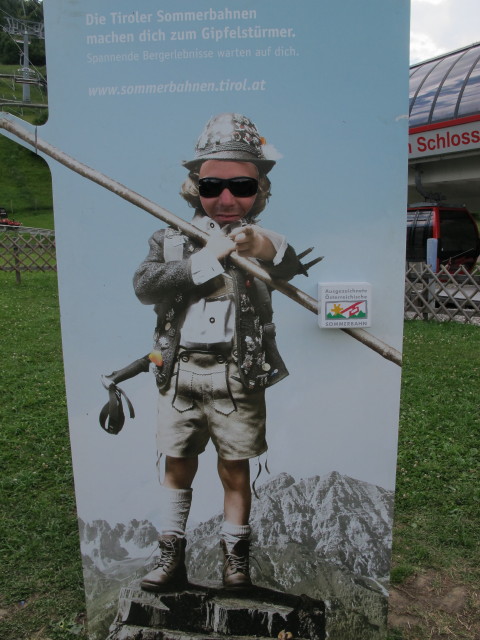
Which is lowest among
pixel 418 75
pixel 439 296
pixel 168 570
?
pixel 168 570

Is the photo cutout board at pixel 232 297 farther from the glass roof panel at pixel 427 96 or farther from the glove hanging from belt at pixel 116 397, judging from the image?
the glass roof panel at pixel 427 96

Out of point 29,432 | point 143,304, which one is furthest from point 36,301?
point 143,304

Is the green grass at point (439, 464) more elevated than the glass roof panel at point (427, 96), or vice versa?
the glass roof panel at point (427, 96)

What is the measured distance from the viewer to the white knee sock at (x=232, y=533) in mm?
2791

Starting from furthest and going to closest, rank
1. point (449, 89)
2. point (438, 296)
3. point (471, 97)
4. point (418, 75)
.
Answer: point (418, 75) → point (449, 89) → point (471, 97) → point (438, 296)

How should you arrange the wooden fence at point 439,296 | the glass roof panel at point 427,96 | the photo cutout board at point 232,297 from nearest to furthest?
the photo cutout board at point 232,297, the wooden fence at point 439,296, the glass roof panel at point 427,96

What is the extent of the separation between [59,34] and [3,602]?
2.94 m

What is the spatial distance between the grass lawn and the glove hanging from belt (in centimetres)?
125

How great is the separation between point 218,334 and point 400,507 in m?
2.56

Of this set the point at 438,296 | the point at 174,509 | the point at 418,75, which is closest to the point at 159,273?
the point at 174,509

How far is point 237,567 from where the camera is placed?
2.81m

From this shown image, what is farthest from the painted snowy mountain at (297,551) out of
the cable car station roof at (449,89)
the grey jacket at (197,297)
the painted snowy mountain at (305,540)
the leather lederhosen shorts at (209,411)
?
the cable car station roof at (449,89)

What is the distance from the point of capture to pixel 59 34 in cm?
243

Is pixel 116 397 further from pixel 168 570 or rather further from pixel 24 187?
pixel 24 187
